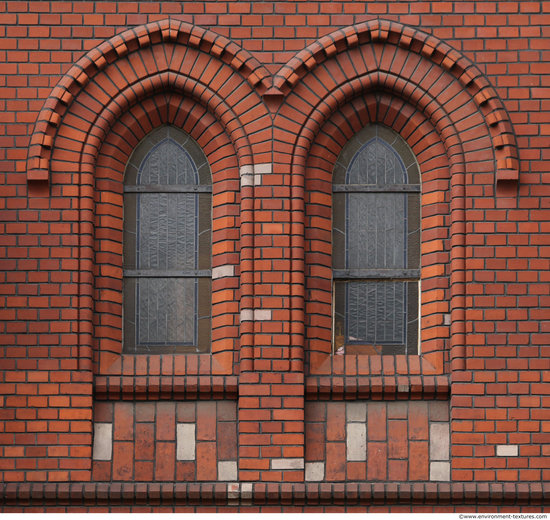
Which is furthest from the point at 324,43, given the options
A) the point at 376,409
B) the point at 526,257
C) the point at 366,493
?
the point at 366,493

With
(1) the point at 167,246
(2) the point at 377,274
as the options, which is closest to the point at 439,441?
(2) the point at 377,274

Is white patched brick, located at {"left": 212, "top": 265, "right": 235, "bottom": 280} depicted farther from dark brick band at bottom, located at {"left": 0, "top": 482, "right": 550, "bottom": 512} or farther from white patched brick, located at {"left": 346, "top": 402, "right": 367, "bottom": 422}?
dark brick band at bottom, located at {"left": 0, "top": 482, "right": 550, "bottom": 512}

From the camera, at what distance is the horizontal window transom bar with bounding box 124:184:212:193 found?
761 cm

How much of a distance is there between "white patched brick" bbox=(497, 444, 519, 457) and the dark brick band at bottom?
219mm

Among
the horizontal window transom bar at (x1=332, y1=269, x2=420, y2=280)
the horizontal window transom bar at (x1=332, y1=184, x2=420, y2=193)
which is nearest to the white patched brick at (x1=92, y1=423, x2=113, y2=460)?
the horizontal window transom bar at (x1=332, y1=269, x2=420, y2=280)

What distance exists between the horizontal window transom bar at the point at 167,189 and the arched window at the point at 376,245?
107 cm

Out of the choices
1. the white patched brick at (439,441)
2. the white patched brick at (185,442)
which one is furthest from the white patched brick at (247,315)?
the white patched brick at (439,441)

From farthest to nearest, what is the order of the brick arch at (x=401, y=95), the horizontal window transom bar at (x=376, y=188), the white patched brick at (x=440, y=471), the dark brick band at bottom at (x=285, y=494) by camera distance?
1. the horizontal window transom bar at (x=376, y=188)
2. the brick arch at (x=401, y=95)
3. the white patched brick at (x=440, y=471)
4. the dark brick band at bottom at (x=285, y=494)

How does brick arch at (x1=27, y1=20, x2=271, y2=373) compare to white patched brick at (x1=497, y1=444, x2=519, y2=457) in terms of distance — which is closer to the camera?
white patched brick at (x1=497, y1=444, x2=519, y2=457)

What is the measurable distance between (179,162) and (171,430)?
214 cm

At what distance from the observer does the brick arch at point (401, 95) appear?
7363 millimetres

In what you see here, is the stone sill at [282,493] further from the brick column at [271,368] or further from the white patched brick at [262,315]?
the white patched brick at [262,315]

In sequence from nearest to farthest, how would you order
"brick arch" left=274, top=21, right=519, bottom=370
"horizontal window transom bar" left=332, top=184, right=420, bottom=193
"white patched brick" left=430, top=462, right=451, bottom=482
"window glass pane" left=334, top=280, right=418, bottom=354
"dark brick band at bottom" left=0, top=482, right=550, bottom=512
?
"dark brick band at bottom" left=0, top=482, right=550, bottom=512 < "white patched brick" left=430, top=462, right=451, bottom=482 < "brick arch" left=274, top=21, right=519, bottom=370 < "window glass pane" left=334, top=280, right=418, bottom=354 < "horizontal window transom bar" left=332, top=184, right=420, bottom=193


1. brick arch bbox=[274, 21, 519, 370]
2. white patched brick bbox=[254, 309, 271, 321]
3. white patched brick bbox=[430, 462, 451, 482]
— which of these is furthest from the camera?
brick arch bbox=[274, 21, 519, 370]
